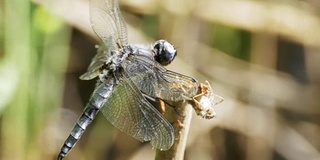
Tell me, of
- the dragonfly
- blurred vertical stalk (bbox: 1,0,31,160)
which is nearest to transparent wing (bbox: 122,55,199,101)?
the dragonfly

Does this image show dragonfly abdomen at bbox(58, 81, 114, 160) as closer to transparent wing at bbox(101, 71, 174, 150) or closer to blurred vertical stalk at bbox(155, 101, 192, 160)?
transparent wing at bbox(101, 71, 174, 150)

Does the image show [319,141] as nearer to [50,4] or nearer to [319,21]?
[319,21]

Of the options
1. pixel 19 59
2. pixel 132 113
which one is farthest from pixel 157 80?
pixel 19 59

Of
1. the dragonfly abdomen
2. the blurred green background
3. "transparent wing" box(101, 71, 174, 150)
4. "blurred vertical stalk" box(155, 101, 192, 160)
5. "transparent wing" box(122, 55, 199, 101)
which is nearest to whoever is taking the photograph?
"blurred vertical stalk" box(155, 101, 192, 160)

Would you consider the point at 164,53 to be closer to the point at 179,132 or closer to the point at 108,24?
the point at 108,24

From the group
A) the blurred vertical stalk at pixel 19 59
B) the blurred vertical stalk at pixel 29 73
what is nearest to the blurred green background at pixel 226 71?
the blurred vertical stalk at pixel 29 73

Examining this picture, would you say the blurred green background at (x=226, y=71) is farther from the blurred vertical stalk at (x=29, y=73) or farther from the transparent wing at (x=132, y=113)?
the transparent wing at (x=132, y=113)
